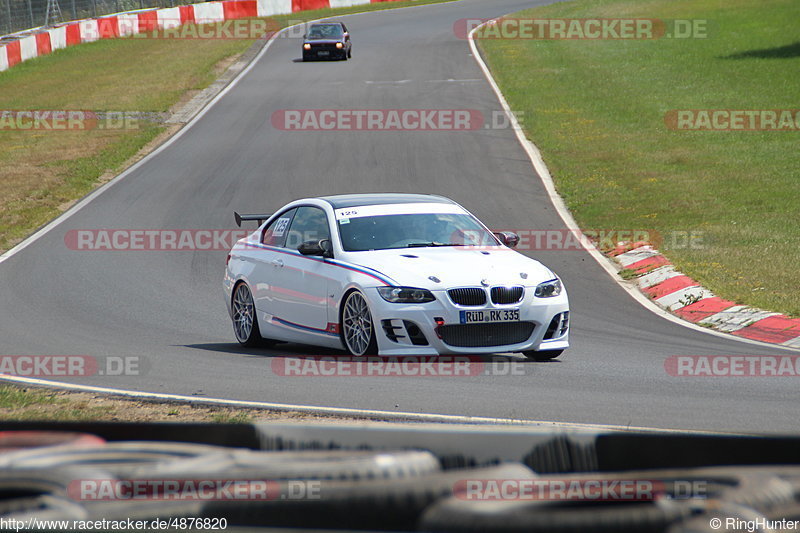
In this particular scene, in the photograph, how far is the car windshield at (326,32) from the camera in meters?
42.1

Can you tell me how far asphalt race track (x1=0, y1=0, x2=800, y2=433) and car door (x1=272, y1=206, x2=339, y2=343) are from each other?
62 cm

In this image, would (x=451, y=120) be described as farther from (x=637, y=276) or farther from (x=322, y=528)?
(x=322, y=528)

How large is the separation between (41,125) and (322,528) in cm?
3051

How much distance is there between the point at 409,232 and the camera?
1056cm

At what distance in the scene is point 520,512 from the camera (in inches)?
115

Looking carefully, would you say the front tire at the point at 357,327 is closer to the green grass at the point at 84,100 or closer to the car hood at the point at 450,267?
the car hood at the point at 450,267

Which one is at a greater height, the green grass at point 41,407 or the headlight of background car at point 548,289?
the headlight of background car at point 548,289

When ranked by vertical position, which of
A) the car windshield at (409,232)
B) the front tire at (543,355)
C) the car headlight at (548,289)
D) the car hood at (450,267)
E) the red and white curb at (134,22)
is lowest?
the front tire at (543,355)

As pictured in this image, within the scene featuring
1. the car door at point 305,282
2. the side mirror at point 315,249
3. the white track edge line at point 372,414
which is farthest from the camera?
the side mirror at point 315,249

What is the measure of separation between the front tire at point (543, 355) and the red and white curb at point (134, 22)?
1375 inches

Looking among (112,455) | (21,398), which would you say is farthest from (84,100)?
(112,455)

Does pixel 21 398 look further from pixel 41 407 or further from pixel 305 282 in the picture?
pixel 305 282

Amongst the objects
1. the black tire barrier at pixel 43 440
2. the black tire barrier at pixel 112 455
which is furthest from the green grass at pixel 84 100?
the black tire barrier at pixel 112 455

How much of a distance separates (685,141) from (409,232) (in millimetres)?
17013
